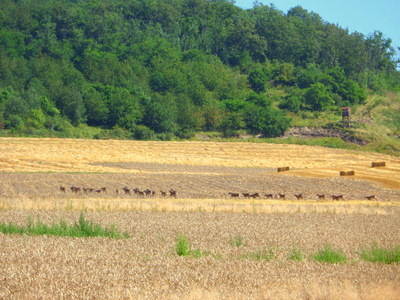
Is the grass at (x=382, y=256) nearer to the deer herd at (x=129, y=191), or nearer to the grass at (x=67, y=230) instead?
the grass at (x=67, y=230)

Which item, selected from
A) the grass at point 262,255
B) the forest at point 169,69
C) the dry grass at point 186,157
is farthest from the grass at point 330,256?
the forest at point 169,69

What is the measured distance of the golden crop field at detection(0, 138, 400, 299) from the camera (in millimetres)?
11148

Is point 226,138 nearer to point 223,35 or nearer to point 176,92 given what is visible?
point 176,92

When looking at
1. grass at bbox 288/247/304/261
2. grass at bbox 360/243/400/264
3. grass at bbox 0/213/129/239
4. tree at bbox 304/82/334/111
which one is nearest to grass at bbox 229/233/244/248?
grass at bbox 288/247/304/261

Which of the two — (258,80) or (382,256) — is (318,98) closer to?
(258,80)

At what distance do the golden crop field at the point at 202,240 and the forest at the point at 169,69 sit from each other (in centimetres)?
5554

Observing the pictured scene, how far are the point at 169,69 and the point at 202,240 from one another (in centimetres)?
12503

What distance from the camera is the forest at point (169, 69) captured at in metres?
106

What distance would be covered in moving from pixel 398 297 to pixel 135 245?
7107 mm

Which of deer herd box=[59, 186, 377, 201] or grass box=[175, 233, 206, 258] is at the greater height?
grass box=[175, 233, 206, 258]

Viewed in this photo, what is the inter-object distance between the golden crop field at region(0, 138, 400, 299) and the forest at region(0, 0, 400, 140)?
55545 millimetres

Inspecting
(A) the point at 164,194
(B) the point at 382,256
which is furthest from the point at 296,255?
(A) the point at 164,194

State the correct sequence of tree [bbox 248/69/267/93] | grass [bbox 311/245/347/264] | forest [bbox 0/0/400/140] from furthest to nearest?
tree [bbox 248/69/267/93] → forest [bbox 0/0/400/140] → grass [bbox 311/245/347/264]

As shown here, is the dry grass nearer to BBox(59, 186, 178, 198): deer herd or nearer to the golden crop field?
the golden crop field
